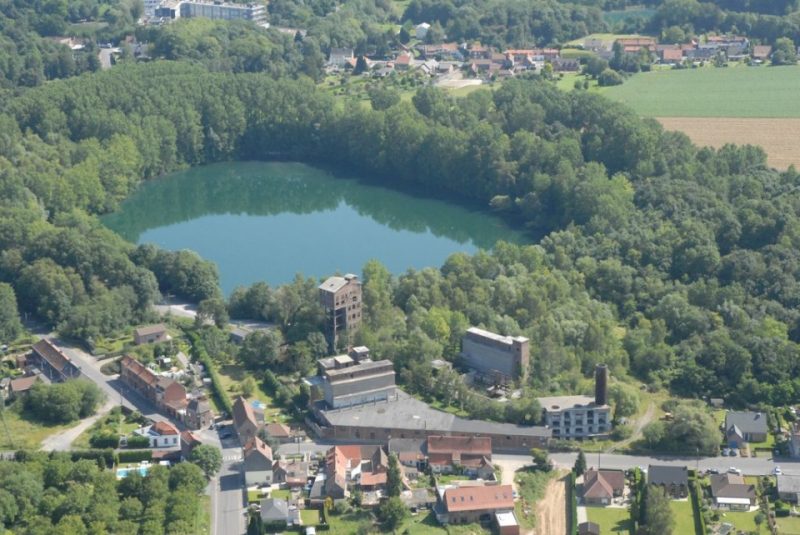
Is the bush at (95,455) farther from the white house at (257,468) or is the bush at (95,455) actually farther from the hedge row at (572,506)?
the hedge row at (572,506)

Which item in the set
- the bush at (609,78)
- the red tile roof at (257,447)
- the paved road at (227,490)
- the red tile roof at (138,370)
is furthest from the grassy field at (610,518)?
the bush at (609,78)

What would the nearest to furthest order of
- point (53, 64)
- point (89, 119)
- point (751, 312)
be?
point (751, 312)
point (89, 119)
point (53, 64)

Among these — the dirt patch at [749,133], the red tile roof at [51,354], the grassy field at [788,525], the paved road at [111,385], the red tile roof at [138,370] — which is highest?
the dirt patch at [749,133]

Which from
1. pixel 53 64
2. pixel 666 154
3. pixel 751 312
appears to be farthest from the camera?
pixel 53 64

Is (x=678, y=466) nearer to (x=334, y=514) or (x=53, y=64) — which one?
(x=334, y=514)

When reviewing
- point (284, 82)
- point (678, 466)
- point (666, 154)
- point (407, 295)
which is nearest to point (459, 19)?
point (284, 82)

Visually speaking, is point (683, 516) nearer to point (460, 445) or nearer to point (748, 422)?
point (748, 422)

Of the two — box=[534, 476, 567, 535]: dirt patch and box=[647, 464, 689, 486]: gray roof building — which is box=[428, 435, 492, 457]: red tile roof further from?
box=[647, 464, 689, 486]: gray roof building
